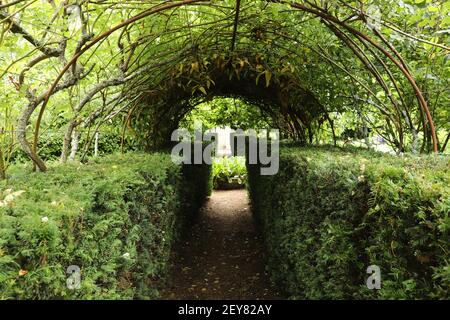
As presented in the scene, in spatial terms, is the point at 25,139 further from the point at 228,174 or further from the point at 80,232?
the point at 228,174

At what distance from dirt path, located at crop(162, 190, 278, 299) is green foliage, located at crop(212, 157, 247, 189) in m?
4.74

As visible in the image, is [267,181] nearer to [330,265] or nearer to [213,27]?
[213,27]

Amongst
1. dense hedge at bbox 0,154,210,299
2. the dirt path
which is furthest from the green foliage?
dense hedge at bbox 0,154,210,299

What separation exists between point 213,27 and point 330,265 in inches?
117

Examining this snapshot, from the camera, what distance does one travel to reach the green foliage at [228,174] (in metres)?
14.5

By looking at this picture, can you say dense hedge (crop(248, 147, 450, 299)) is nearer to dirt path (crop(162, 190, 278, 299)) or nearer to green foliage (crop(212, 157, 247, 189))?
dirt path (crop(162, 190, 278, 299))

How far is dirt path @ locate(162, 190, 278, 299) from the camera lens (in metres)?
5.09

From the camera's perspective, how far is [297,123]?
24.6 ft

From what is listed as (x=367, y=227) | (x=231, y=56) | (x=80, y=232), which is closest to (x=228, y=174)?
(x=231, y=56)

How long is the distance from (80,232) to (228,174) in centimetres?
1266

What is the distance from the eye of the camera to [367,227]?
2.35 m

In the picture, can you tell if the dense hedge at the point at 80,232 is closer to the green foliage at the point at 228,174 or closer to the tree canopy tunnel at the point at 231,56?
the tree canopy tunnel at the point at 231,56

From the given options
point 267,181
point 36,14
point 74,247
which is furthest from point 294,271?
point 36,14

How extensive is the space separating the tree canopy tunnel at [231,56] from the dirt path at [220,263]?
236 centimetres
